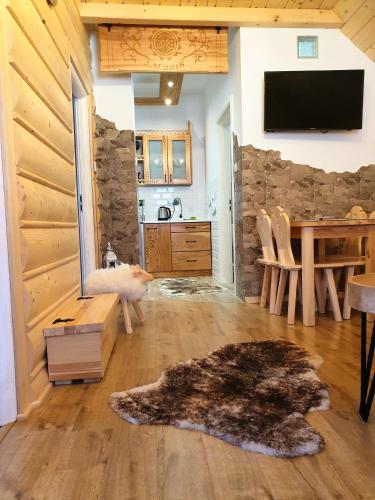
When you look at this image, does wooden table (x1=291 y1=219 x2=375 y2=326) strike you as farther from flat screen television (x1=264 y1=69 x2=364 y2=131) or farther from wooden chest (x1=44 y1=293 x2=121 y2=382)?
wooden chest (x1=44 y1=293 x2=121 y2=382)

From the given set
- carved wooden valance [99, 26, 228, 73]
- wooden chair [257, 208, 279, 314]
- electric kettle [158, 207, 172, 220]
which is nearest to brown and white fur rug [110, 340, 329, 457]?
wooden chair [257, 208, 279, 314]

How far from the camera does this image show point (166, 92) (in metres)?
4.96

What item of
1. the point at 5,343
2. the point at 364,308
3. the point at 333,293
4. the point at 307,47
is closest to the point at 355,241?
the point at 333,293

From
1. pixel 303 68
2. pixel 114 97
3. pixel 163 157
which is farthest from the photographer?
pixel 163 157

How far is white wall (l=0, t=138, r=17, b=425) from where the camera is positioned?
1.39 meters

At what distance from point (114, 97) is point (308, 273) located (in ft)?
8.78

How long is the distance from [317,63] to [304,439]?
350 centimetres

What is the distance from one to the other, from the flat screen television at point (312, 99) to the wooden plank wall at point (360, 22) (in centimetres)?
25

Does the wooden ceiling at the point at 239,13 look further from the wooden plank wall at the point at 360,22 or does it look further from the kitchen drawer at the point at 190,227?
the kitchen drawer at the point at 190,227

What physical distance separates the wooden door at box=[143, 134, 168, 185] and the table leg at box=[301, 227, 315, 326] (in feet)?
11.6

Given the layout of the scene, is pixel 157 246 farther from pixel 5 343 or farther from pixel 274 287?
pixel 5 343

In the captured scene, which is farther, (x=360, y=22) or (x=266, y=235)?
(x=360, y=22)

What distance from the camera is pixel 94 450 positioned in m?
1.22

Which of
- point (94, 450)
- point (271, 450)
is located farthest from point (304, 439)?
point (94, 450)
